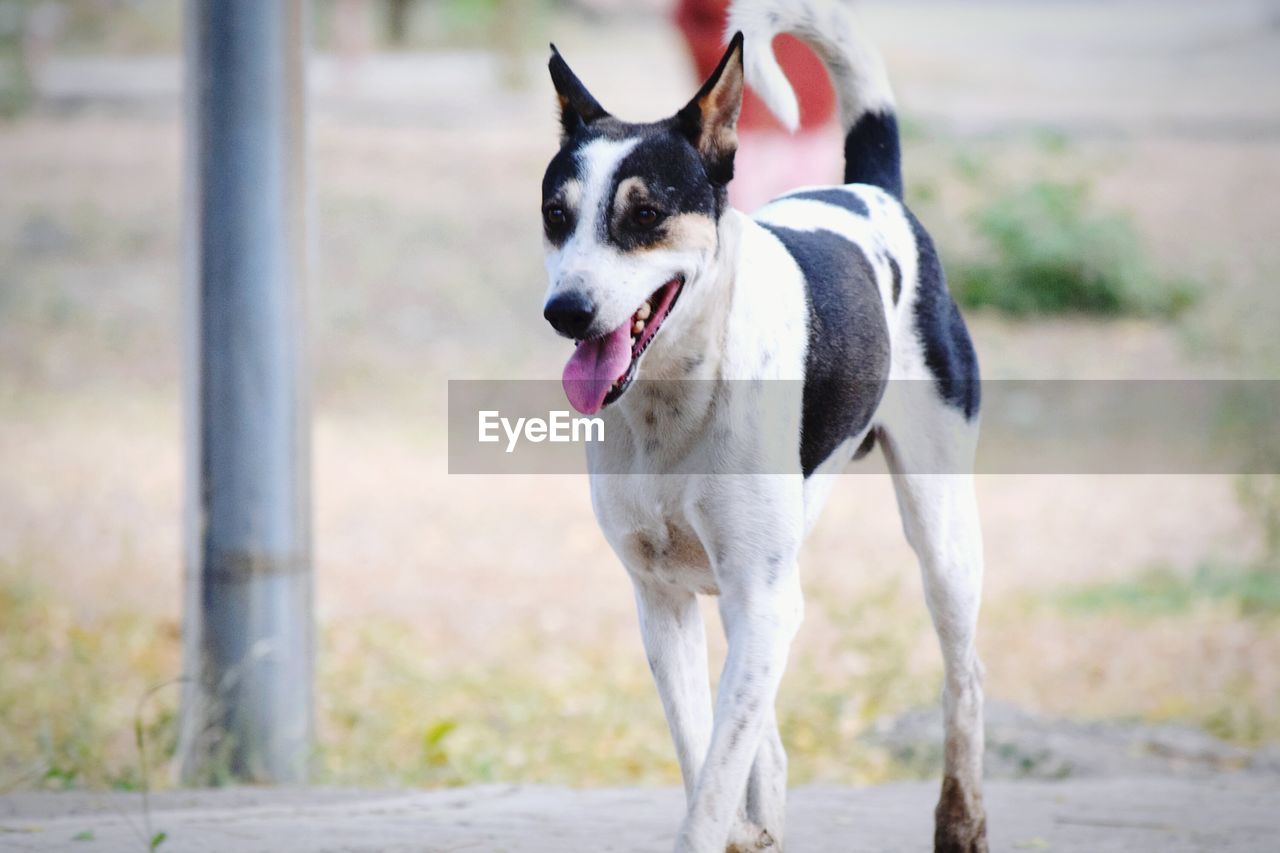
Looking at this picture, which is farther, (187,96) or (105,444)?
(105,444)

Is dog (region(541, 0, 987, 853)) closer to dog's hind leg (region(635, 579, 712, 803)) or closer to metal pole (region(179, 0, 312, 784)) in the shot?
dog's hind leg (region(635, 579, 712, 803))

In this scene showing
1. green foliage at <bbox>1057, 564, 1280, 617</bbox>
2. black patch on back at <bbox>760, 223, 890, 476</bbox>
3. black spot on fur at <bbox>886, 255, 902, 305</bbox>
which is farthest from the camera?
green foliage at <bbox>1057, 564, 1280, 617</bbox>

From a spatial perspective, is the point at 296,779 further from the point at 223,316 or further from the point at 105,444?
the point at 105,444

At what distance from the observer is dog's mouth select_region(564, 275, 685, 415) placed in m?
3.01

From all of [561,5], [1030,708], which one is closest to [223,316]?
[1030,708]

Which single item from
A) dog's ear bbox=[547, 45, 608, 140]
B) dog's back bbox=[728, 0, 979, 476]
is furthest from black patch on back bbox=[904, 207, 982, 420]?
dog's ear bbox=[547, 45, 608, 140]

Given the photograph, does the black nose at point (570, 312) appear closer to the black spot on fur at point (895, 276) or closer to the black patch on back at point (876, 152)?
the black spot on fur at point (895, 276)

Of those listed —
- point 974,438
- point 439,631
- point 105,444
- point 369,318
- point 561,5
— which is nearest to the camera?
point 974,438

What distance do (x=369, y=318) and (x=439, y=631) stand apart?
6.64m

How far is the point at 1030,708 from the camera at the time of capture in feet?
23.4

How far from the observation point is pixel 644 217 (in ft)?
10.0

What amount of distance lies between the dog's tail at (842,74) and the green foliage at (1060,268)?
9705 mm

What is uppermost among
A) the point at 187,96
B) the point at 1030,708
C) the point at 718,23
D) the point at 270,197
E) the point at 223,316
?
the point at 718,23

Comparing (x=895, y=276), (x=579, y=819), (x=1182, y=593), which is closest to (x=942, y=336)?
(x=895, y=276)
